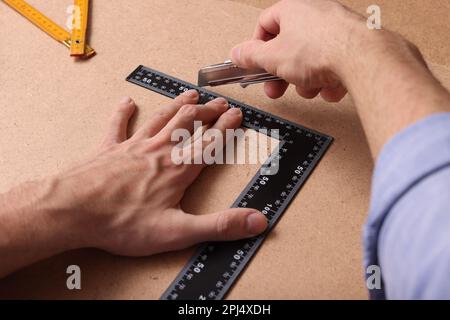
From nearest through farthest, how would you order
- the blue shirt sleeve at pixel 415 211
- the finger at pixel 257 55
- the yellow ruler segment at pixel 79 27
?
the blue shirt sleeve at pixel 415 211
the finger at pixel 257 55
the yellow ruler segment at pixel 79 27

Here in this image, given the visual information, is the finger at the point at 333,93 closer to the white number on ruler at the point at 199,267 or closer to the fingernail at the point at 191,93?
the fingernail at the point at 191,93

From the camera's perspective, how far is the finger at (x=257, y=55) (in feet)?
3.15

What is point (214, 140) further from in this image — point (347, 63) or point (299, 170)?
point (347, 63)

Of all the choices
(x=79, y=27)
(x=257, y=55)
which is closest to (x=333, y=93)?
(x=257, y=55)

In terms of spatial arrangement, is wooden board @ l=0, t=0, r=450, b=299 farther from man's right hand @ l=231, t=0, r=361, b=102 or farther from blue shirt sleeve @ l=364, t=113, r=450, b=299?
blue shirt sleeve @ l=364, t=113, r=450, b=299

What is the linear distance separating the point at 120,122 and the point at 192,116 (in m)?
0.15

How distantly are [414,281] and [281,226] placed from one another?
0.38 metres

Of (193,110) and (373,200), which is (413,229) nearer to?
(373,200)

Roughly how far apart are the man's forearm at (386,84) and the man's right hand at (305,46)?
0.03 m

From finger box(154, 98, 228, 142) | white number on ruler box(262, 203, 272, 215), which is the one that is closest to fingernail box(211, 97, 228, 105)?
finger box(154, 98, 228, 142)

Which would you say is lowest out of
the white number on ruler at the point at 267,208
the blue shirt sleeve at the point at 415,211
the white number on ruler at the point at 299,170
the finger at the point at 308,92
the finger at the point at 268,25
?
the blue shirt sleeve at the point at 415,211

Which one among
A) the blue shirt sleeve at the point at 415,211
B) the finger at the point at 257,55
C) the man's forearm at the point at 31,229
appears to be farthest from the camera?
the finger at the point at 257,55

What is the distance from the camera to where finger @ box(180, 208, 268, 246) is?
863 millimetres

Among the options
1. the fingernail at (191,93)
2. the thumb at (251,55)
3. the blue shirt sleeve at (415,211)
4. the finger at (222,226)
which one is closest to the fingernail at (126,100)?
the fingernail at (191,93)
